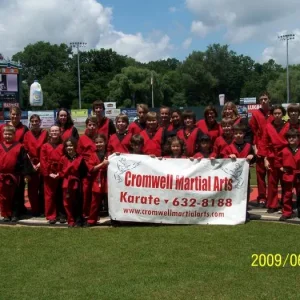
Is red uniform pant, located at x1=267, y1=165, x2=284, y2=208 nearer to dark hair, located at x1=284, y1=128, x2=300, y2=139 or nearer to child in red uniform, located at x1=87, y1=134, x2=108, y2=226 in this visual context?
dark hair, located at x1=284, y1=128, x2=300, y2=139

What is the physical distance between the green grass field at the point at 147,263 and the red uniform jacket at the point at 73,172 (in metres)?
0.66

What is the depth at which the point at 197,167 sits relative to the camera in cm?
685

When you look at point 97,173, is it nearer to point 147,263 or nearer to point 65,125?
point 65,125

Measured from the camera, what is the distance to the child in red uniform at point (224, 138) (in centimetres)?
702

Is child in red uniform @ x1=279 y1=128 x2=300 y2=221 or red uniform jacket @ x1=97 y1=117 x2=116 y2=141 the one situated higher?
red uniform jacket @ x1=97 y1=117 x2=116 y2=141

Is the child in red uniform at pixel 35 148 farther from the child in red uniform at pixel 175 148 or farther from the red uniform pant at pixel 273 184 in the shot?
the red uniform pant at pixel 273 184

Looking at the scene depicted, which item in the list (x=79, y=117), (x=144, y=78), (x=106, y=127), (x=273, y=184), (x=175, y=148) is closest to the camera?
(x=175, y=148)

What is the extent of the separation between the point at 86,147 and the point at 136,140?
0.78m

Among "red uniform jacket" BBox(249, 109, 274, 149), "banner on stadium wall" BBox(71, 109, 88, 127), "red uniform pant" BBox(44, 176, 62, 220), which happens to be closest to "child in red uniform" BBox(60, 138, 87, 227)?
"red uniform pant" BBox(44, 176, 62, 220)

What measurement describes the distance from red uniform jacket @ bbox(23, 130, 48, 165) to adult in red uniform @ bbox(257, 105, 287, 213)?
11.6 ft

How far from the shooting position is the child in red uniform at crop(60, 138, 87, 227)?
6902 millimetres

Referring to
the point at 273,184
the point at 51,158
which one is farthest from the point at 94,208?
the point at 273,184
